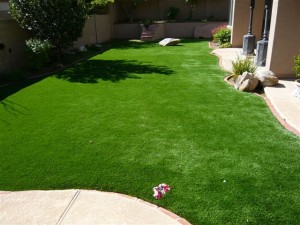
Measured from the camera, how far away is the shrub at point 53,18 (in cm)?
995

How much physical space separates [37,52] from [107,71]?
239 centimetres

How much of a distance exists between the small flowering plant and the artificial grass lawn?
69 millimetres

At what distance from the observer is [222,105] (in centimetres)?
653

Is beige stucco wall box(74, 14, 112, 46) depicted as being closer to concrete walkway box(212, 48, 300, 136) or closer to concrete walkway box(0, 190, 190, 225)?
concrete walkway box(212, 48, 300, 136)

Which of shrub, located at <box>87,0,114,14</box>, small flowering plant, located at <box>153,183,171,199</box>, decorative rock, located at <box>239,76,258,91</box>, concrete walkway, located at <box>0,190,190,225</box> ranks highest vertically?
shrub, located at <box>87,0,114,14</box>

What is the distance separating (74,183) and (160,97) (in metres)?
3.74

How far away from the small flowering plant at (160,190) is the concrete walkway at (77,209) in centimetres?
17

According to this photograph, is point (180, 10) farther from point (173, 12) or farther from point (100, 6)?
point (100, 6)

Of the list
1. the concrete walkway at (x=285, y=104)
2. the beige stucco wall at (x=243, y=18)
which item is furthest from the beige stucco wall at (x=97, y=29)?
the concrete walkway at (x=285, y=104)

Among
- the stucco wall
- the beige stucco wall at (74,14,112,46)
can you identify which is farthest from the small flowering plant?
the stucco wall

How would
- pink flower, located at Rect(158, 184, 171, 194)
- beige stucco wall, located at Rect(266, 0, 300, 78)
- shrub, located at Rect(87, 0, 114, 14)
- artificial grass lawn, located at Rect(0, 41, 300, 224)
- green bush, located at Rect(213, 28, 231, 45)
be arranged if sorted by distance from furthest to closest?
shrub, located at Rect(87, 0, 114, 14) → green bush, located at Rect(213, 28, 231, 45) → beige stucco wall, located at Rect(266, 0, 300, 78) → pink flower, located at Rect(158, 184, 171, 194) → artificial grass lawn, located at Rect(0, 41, 300, 224)

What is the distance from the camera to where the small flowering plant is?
140 inches

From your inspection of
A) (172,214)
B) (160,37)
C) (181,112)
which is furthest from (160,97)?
(160,37)

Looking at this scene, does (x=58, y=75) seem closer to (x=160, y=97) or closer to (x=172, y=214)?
(x=160, y=97)
